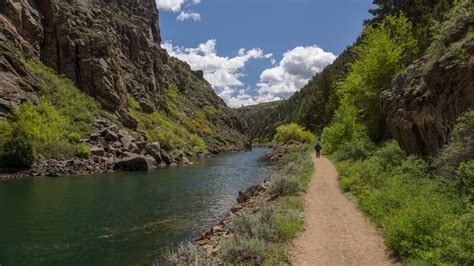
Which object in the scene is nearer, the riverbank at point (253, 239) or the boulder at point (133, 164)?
the riverbank at point (253, 239)

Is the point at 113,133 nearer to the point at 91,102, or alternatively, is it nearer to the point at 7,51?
the point at 91,102

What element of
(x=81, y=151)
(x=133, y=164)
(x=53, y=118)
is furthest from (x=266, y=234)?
(x=53, y=118)

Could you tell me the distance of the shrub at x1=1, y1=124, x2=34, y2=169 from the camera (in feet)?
123

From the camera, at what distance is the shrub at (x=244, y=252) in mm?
10180

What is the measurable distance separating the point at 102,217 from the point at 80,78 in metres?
48.9

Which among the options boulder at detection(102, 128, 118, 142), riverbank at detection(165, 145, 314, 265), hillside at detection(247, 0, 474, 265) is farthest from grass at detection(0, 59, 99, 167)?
hillside at detection(247, 0, 474, 265)

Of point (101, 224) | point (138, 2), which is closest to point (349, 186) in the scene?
point (101, 224)

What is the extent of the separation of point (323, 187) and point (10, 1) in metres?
56.3

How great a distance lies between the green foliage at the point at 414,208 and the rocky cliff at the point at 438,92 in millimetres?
1209

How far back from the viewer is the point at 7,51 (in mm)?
47812

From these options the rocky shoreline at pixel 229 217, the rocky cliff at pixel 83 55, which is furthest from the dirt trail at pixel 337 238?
the rocky cliff at pixel 83 55

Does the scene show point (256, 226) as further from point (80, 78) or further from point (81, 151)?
point (80, 78)

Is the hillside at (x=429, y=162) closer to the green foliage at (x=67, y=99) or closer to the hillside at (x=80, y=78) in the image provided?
the hillside at (x=80, y=78)

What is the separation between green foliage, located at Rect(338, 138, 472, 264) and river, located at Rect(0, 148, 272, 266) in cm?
871
